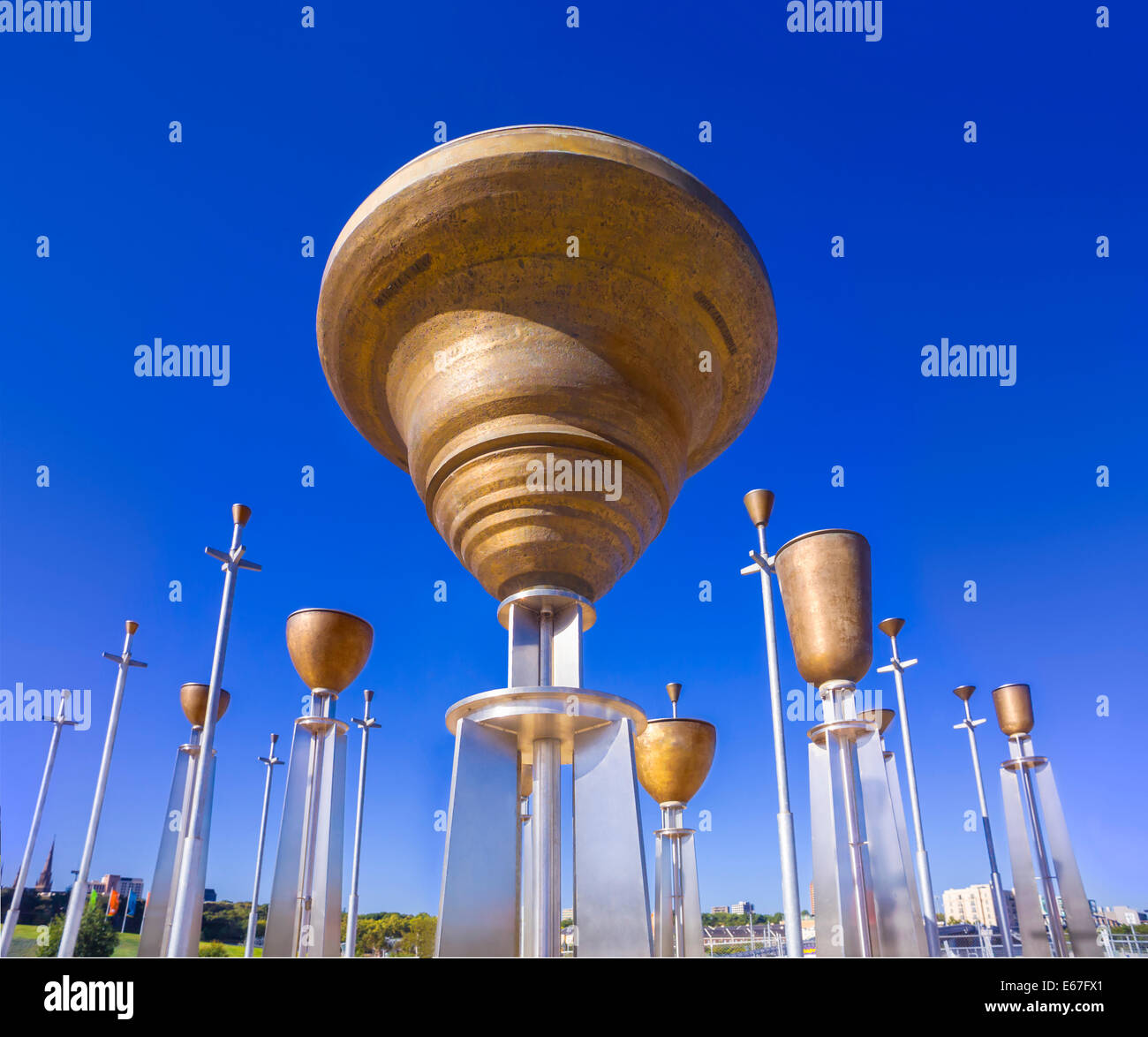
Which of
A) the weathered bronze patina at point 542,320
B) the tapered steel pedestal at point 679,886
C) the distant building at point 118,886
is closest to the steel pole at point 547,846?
the weathered bronze patina at point 542,320

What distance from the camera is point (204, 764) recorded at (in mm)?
13445

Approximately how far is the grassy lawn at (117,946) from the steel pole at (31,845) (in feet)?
3.96

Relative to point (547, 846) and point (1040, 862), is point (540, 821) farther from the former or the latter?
point (1040, 862)

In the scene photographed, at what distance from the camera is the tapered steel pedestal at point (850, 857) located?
11.1 meters

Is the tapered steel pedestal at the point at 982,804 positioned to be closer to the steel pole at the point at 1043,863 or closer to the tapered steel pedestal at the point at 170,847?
the steel pole at the point at 1043,863

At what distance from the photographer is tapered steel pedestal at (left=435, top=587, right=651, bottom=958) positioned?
5.16 m

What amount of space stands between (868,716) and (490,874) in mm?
8225

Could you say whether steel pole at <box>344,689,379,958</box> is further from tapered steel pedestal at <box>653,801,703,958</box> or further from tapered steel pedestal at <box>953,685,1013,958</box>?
tapered steel pedestal at <box>953,685,1013,958</box>

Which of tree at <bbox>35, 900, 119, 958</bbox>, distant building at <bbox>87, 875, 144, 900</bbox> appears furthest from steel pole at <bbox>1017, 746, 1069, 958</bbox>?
distant building at <bbox>87, 875, 144, 900</bbox>

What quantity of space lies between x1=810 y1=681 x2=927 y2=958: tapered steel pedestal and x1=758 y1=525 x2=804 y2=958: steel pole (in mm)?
534

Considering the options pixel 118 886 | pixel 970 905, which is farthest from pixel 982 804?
pixel 970 905

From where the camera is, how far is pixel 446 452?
6.26 m
